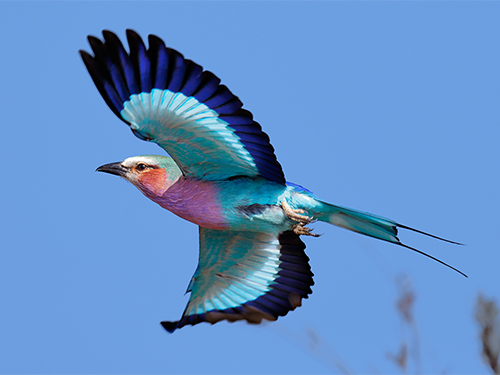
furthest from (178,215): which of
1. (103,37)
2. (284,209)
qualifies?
(103,37)

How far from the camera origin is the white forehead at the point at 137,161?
4.81 meters

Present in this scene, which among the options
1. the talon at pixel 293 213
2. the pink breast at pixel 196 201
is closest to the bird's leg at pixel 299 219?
the talon at pixel 293 213

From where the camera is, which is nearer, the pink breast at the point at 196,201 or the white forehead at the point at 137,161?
the pink breast at the point at 196,201

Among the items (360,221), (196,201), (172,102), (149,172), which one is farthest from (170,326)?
(172,102)

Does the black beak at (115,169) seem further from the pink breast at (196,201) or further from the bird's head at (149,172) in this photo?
the pink breast at (196,201)

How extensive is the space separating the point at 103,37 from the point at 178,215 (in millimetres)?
1602

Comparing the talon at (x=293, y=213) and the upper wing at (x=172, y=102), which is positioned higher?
the upper wing at (x=172, y=102)

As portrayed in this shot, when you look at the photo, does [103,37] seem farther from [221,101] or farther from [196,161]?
[196,161]

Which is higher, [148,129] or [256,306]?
[148,129]

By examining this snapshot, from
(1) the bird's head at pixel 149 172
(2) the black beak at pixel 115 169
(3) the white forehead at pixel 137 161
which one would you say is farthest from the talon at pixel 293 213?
(2) the black beak at pixel 115 169

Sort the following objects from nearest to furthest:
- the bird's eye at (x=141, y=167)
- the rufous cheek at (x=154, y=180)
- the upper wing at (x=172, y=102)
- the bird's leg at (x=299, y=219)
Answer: the upper wing at (x=172, y=102) < the bird's leg at (x=299, y=219) < the rufous cheek at (x=154, y=180) < the bird's eye at (x=141, y=167)

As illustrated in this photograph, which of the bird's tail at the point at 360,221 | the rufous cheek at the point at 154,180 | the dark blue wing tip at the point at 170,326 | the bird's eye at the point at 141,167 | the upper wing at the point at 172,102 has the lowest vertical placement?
the dark blue wing tip at the point at 170,326

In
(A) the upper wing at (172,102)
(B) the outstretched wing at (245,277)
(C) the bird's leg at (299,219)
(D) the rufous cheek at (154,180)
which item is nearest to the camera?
(A) the upper wing at (172,102)

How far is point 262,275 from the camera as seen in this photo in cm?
528
